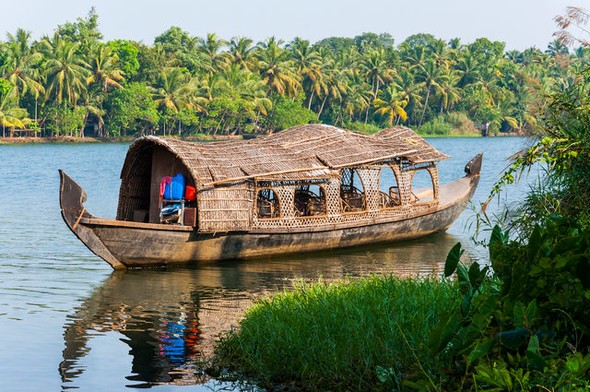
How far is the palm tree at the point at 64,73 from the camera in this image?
5431 centimetres

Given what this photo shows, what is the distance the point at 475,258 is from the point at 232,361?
8.68 metres

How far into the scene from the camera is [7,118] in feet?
177

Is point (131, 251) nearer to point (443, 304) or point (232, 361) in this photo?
point (232, 361)

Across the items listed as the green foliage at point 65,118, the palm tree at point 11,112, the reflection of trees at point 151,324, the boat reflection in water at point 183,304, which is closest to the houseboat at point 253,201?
the boat reflection in water at point 183,304

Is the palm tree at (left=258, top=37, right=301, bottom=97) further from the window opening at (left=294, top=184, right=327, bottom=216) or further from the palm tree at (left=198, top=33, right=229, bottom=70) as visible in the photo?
the window opening at (left=294, top=184, right=327, bottom=216)

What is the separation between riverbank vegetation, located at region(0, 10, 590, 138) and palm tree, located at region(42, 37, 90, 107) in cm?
7

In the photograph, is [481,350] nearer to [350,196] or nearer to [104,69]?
[350,196]

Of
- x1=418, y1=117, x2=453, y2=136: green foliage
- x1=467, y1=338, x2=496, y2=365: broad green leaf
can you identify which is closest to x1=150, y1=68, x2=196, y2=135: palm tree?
x1=418, y1=117, x2=453, y2=136: green foliage

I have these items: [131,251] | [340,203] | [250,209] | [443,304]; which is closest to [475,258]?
[340,203]

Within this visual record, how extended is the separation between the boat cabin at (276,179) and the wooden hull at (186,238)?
0.54 ft

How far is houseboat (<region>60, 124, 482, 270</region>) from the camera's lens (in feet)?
42.6

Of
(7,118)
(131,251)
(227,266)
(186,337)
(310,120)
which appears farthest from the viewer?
(310,120)

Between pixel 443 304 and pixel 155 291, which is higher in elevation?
pixel 443 304

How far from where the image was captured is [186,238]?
43.6 ft
